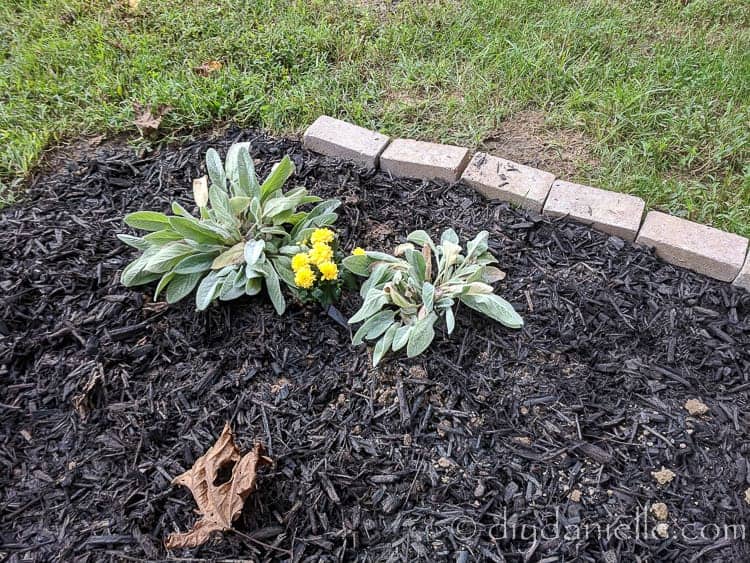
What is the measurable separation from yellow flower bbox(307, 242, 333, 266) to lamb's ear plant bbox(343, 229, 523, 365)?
154 millimetres

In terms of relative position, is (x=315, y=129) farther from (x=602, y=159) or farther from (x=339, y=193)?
(x=602, y=159)

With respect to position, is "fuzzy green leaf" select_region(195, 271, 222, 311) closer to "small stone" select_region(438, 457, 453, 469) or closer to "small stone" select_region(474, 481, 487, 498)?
"small stone" select_region(438, 457, 453, 469)

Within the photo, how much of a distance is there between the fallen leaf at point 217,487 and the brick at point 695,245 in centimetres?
180

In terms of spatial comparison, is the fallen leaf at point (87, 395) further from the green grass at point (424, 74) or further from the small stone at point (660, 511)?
the small stone at point (660, 511)

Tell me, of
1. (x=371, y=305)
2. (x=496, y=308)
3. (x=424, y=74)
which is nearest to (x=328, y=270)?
(x=371, y=305)

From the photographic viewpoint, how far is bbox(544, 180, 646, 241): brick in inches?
Result: 98.5

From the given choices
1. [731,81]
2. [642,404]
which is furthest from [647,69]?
[642,404]

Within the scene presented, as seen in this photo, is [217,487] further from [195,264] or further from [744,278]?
[744,278]

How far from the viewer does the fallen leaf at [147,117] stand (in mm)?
3037

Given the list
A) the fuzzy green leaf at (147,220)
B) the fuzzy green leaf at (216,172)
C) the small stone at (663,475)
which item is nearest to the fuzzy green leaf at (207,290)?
the fuzzy green leaf at (147,220)

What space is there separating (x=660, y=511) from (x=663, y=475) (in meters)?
0.12

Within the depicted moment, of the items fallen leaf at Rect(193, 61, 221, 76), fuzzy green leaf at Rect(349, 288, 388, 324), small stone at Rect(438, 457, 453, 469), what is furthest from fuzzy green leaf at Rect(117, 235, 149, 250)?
fallen leaf at Rect(193, 61, 221, 76)

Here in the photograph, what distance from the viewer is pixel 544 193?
262 centimetres

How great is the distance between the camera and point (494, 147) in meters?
2.97
